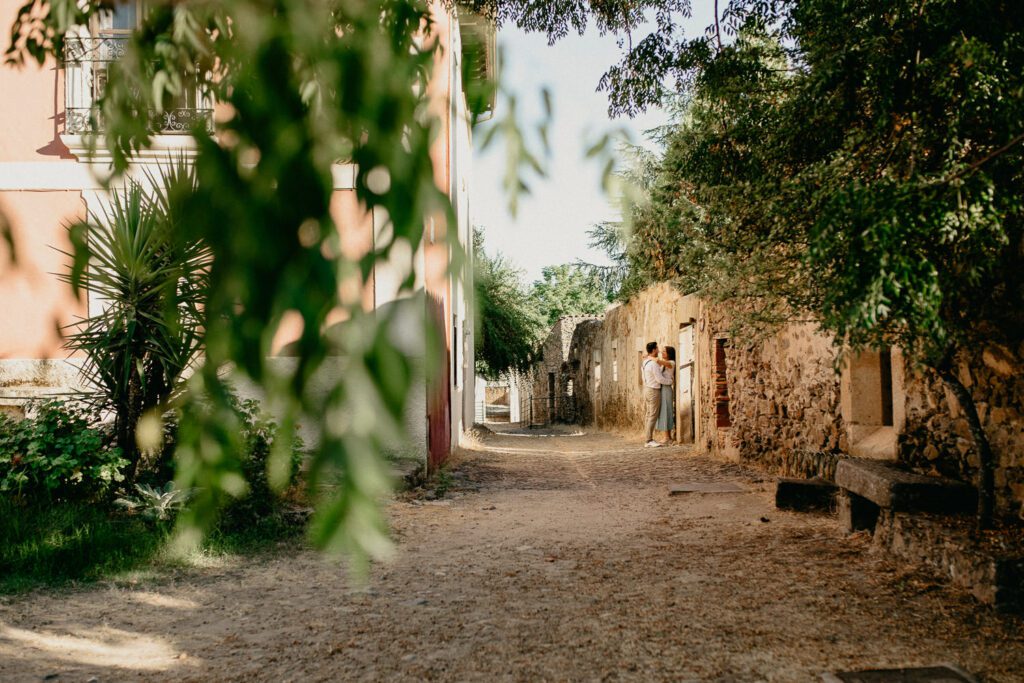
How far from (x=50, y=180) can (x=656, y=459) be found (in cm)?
732

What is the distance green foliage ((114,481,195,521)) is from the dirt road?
76cm

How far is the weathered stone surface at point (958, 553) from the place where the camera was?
3.34 m

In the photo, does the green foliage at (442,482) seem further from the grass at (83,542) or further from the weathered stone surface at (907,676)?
the weathered stone surface at (907,676)

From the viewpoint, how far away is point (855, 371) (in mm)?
6129

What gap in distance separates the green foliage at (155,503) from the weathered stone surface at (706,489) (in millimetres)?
4114

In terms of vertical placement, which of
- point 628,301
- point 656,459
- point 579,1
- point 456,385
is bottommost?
point 656,459

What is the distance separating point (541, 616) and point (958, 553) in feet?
6.27

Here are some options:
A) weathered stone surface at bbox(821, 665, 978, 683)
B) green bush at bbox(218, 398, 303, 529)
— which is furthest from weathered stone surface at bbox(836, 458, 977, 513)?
green bush at bbox(218, 398, 303, 529)

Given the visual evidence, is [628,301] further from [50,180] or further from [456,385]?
[50,180]

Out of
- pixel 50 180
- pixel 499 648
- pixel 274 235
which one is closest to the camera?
pixel 274 235

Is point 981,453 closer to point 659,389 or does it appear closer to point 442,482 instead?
point 442,482

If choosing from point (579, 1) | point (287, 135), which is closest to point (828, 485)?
point (579, 1)

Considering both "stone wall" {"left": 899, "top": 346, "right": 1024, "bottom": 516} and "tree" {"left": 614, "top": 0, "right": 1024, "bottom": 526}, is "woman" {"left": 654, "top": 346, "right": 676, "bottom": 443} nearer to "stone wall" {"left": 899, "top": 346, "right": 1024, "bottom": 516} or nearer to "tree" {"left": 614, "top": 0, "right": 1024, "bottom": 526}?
"tree" {"left": 614, "top": 0, "right": 1024, "bottom": 526}

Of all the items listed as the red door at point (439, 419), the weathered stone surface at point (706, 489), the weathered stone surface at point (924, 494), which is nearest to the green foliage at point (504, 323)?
the red door at point (439, 419)
